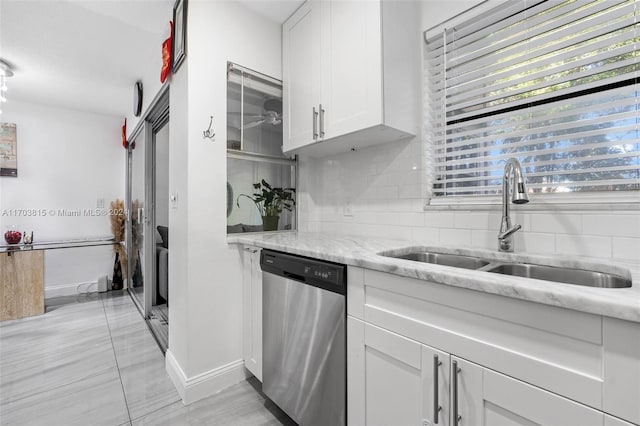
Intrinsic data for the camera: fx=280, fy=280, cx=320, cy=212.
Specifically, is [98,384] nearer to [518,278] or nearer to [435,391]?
[435,391]

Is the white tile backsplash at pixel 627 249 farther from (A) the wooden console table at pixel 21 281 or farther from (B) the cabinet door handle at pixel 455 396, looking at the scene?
(A) the wooden console table at pixel 21 281

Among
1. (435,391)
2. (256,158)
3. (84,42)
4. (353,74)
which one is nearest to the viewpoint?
(435,391)

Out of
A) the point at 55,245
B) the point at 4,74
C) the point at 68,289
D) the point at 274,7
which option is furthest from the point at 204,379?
the point at 4,74

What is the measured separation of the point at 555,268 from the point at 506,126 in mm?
693

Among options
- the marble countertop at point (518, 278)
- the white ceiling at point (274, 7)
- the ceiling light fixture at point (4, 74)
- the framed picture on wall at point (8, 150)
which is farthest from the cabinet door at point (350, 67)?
the framed picture on wall at point (8, 150)

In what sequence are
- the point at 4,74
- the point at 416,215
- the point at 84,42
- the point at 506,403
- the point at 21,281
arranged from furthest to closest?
1. the point at 21,281
2. the point at 4,74
3. the point at 84,42
4. the point at 416,215
5. the point at 506,403

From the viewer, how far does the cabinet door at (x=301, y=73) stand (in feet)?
5.89

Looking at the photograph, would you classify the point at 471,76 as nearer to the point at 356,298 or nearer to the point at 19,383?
the point at 356,298

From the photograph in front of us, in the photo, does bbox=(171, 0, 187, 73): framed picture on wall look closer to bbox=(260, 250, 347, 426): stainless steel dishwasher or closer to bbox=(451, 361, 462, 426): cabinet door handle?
bbox=(260, 250, 347, 426): stainless steel dishwasher

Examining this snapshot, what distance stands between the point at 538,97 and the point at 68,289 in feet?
17.1

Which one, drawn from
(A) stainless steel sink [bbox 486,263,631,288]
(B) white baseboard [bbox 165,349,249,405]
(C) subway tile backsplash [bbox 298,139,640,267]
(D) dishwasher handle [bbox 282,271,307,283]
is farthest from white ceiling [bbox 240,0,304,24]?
(B) white baseboard [bbox 165,349,249,405]

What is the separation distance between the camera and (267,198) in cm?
208

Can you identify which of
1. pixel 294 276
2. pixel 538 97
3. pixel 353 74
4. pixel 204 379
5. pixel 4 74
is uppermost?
pixel 4 74

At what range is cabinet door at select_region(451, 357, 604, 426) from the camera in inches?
25.7
